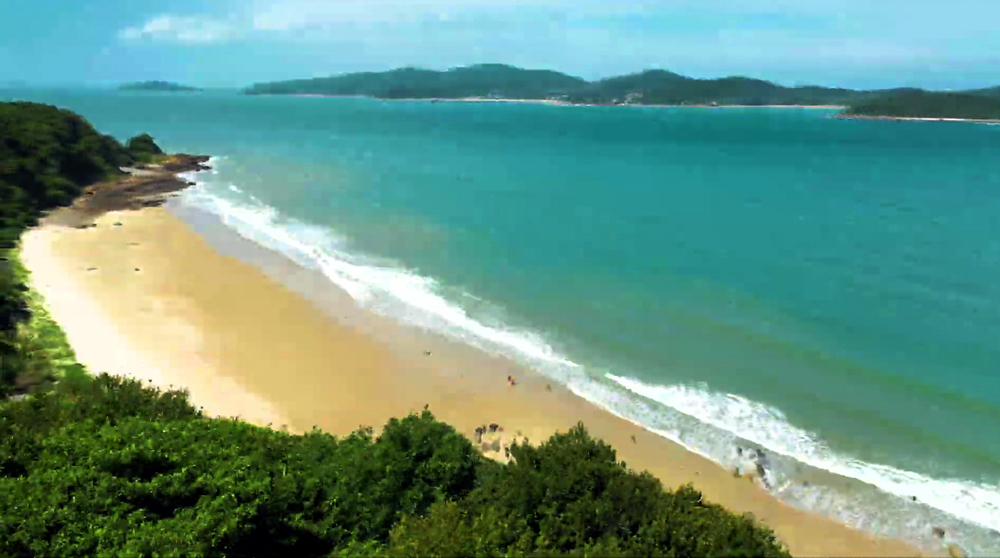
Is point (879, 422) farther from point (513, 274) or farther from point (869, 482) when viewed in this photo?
point (513, 274)

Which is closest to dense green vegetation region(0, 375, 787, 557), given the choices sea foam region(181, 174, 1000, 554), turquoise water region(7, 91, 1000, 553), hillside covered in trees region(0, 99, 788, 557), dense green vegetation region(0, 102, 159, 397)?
hillside covered in trees region(0, 99, 788, 557)

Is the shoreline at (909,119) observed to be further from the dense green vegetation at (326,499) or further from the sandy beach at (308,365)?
the dense green vegetation at (326,499)

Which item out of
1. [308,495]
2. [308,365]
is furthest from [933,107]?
[308,495]

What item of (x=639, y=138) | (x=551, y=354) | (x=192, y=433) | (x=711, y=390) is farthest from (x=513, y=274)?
(x=639, y=138)

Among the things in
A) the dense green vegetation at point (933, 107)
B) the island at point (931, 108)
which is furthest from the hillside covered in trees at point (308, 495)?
the dense green vegetation at point (933, 107)

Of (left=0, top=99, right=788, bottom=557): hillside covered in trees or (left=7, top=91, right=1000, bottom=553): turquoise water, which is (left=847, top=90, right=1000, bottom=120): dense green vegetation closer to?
(left=7, top=91, right=1000, bottom=553): turquoise water

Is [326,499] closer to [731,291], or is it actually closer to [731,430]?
[731,430]

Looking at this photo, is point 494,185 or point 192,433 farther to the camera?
point 494,185

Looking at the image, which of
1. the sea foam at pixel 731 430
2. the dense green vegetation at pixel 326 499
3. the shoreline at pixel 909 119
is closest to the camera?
the dense green vegetation at pixel 326 499
